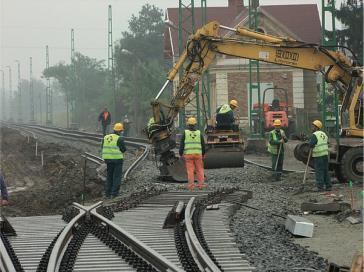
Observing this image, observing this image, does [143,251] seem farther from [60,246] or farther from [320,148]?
[320,148]

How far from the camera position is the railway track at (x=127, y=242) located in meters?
8.74

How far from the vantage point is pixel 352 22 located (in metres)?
43.1

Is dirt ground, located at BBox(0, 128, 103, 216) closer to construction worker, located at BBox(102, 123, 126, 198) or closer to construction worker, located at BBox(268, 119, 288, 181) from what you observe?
construction worker, located at BBox(102, 123, 126, 198)

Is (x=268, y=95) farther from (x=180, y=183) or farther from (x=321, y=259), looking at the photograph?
(x=321, y=259)

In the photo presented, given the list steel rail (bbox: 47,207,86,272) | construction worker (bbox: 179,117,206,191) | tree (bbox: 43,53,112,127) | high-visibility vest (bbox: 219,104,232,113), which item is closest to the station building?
high-visibility vest (bbox: 219,104,232,113)

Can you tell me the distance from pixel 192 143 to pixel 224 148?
4.28 meters

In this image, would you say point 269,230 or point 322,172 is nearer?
point 269,230

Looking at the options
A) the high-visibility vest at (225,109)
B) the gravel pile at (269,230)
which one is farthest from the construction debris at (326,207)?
the high-visibility vest at (225,109)

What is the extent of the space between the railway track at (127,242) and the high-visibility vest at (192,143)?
10.8ft

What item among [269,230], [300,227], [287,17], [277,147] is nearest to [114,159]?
[277,147]

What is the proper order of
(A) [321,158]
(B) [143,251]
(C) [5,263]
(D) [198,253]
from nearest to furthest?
(C) [5,263] < (D) [198,253] < (B) [143,251] < (A) [321,158]

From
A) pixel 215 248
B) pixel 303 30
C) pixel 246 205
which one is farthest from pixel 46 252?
pixel 303 30

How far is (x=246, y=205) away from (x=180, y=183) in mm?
5819

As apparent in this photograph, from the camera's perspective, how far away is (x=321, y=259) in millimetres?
9312
